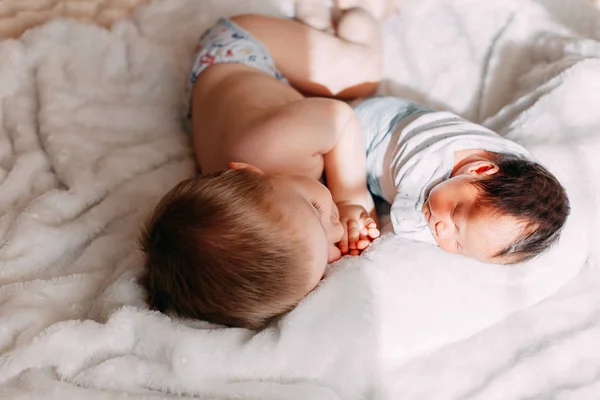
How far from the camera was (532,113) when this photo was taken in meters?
1.05

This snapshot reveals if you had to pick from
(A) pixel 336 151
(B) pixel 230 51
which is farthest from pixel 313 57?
(A) pixel 336 151

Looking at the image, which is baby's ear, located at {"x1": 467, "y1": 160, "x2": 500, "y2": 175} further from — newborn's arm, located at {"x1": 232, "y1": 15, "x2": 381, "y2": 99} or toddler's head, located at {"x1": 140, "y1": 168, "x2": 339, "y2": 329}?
newborn's arm, located at {"x1": 232, "y1": 15, "x2": 381, "y2": 99}

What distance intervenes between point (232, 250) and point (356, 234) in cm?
28

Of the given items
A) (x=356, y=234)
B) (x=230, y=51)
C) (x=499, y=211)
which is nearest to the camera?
(x=499, y=211)

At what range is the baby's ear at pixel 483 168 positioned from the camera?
0.89 m

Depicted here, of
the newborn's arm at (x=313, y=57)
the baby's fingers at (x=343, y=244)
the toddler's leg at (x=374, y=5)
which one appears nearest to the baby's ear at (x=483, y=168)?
the baby's fingers at (x=343, y=244)

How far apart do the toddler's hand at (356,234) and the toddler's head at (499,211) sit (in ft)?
0.30

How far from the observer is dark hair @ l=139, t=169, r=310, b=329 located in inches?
28.4

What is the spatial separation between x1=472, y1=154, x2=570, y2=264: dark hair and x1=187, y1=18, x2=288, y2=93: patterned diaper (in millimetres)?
506

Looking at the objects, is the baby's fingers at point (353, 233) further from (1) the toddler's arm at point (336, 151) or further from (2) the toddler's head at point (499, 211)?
(2) the toddler's head at point (499, 211)

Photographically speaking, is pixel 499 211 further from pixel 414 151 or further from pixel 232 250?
pixel 232 250

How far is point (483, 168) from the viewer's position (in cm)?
90

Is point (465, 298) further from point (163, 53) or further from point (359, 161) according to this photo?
point (163, 53)

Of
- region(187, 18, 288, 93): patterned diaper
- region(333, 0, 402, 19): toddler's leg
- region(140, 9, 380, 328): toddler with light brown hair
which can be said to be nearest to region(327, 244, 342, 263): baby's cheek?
region(140, 9, 380, 328): toddler with light brown hair
